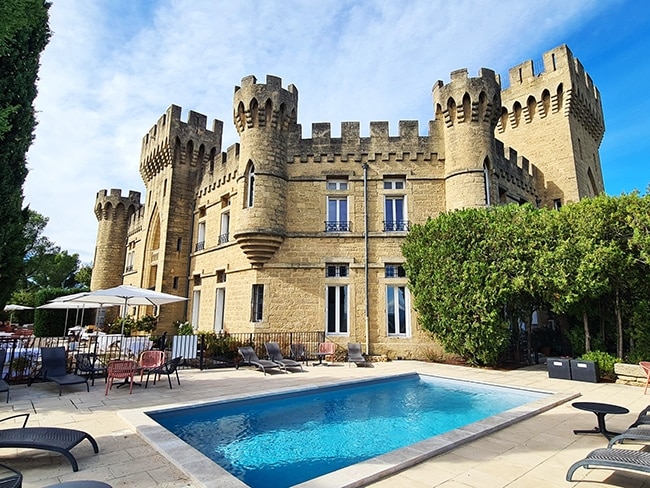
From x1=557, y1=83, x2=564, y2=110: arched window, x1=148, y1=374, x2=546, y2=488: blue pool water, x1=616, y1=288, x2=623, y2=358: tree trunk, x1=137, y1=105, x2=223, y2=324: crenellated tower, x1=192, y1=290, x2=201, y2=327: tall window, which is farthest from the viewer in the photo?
x1=557, y1=83, x2=564, y2=110: arched window

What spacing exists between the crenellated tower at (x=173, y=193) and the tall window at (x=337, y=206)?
8.73m

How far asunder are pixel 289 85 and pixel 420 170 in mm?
6549

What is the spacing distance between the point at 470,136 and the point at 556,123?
362 inches

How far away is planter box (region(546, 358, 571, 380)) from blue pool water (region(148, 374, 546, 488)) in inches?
98.0

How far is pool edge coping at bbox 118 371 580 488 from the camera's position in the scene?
3.59 meters

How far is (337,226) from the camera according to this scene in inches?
575

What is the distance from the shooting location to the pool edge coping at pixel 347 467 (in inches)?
141

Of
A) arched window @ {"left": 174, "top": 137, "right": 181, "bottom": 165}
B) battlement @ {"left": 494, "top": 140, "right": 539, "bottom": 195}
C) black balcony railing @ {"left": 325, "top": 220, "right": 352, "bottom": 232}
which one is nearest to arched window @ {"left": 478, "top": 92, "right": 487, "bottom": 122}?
battlement @ {"left": 494, "top": 140, "right": 539, "bottom": 195}

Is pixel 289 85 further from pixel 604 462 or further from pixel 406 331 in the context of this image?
pixel 604 462

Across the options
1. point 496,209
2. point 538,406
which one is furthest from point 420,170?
point 538,406

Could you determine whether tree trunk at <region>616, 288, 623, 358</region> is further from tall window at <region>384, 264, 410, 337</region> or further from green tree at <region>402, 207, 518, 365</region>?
tall window at <region>384, 264, 410, 337</region>

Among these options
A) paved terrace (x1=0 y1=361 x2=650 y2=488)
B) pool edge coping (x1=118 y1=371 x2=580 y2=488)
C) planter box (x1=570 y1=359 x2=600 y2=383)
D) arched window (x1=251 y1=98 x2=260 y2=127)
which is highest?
arched window (x1=251 y1=98 x2=260 y2=127)

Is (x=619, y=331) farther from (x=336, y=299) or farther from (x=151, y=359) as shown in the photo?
(x=151, y=359)

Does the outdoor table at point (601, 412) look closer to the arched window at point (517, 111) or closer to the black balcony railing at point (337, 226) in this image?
the black balcony railing at point (337, 226)
